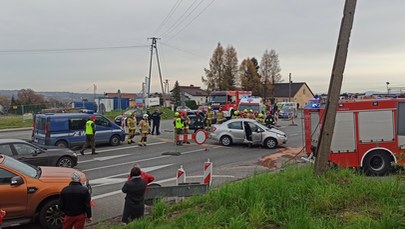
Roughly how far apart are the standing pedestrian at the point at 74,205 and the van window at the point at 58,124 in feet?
43.2

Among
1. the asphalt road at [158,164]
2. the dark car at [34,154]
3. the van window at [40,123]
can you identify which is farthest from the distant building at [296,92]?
the dark car at [34,154]

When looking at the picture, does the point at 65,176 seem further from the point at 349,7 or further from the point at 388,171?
the point at 388,171

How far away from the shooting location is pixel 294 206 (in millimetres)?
6062

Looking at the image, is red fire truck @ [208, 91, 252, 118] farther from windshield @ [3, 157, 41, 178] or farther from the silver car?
windshield @ [3, 157, 41, 178]

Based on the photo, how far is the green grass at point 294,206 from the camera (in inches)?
213

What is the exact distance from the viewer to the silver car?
66.0 feet

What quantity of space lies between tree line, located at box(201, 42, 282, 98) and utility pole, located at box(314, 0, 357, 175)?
73.5 meters

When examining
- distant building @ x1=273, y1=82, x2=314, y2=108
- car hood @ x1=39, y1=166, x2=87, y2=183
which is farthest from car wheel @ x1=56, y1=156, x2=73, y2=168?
distant building @ x1=273, y1=82, x2=314, y2=108

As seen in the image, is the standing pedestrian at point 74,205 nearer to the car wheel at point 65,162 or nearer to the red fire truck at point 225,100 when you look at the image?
the car wheel at point 65,162

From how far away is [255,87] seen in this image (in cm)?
8538

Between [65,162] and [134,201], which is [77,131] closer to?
[65,162]

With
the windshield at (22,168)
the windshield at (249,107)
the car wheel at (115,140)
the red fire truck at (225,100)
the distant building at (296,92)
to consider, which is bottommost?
the car wheel at (115,140)

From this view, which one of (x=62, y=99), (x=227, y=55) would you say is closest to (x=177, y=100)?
(x=227, y=55)

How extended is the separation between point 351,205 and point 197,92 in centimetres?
10913
